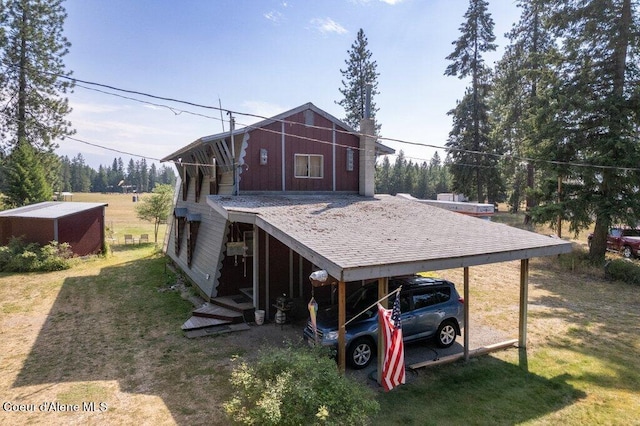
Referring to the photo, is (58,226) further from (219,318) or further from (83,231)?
(219,318)

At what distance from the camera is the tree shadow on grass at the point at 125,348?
7.25 m

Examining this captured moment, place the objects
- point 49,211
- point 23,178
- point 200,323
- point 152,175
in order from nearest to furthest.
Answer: point 200,323 < point 49,211 < point 23,178 < point 152,175

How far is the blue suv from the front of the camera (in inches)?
310

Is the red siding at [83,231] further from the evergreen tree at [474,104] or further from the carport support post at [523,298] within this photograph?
the evergreen tree at [474,104]

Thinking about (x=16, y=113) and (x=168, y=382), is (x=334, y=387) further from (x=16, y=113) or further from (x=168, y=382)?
(x=16, y=113)

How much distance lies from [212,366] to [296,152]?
28.4 ft

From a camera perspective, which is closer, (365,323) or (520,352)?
(365,323)

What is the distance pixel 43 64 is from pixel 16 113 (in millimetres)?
4140

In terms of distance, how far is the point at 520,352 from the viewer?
8969mm

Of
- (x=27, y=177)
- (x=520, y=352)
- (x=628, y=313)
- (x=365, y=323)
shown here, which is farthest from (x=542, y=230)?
(x=27, y=177)

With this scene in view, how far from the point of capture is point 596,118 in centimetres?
1844

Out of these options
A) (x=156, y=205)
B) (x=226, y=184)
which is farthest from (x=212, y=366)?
(x=156, y=205)

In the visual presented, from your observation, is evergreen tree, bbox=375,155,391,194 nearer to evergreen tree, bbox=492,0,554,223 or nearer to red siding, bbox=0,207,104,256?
evergreen tree, bbox=492,0,554,223

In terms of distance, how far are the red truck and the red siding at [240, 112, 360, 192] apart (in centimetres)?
1606
